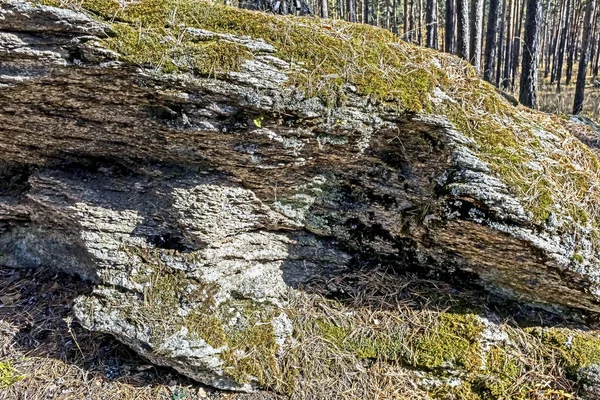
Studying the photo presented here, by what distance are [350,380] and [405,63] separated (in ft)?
7.94

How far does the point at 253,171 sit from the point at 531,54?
27.1 feet

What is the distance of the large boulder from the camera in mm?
2387

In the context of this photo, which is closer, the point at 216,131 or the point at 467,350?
the point at 216,131

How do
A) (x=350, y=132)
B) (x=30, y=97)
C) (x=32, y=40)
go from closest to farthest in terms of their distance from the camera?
(x=32, y=40) < (x=30, y=97) < (x=350, y=132)

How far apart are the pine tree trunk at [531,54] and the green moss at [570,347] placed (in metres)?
7.13

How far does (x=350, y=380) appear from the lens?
9.11 ft

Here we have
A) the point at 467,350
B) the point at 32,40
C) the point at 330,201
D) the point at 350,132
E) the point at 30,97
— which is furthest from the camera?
the point at 330,201

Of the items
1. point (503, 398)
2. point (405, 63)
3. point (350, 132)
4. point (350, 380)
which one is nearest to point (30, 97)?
point (350, 132)

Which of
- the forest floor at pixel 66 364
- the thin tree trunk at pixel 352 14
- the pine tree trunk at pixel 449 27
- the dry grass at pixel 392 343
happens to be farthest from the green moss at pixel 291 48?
the thin tree trunk at pixel 352 14

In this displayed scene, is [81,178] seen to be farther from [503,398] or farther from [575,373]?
[575,373]

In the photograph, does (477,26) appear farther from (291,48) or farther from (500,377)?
(500,377)

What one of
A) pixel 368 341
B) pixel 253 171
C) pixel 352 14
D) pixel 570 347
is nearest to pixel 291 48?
pixel 253 171

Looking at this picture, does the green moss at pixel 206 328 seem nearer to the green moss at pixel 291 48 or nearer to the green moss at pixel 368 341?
the green moss at pixel 368 341

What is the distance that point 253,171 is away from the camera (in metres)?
2.79
